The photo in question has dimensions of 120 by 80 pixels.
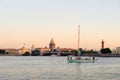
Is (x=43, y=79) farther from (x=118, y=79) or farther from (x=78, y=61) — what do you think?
(x=78, y=61)

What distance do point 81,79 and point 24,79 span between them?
23.5ft

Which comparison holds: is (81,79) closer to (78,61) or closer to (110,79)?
(110,79)

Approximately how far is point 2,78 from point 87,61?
6346 centimetres

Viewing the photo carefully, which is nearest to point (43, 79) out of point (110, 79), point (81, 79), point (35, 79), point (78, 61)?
point (35, 79)

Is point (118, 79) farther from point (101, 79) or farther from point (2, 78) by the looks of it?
point (2, 78)

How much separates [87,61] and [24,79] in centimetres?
6425

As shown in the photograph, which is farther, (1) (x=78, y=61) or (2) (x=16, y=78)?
(1) (x=78, y=61)

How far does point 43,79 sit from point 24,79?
2.31m

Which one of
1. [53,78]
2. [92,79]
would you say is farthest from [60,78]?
[92,79]

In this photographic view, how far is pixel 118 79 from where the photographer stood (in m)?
48.0

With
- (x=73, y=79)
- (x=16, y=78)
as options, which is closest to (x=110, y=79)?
(x=73, y=79)

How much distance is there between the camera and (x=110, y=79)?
157 feet

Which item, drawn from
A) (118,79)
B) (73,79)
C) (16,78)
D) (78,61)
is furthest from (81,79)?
(78,61)

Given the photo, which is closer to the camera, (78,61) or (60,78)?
(60,78)
